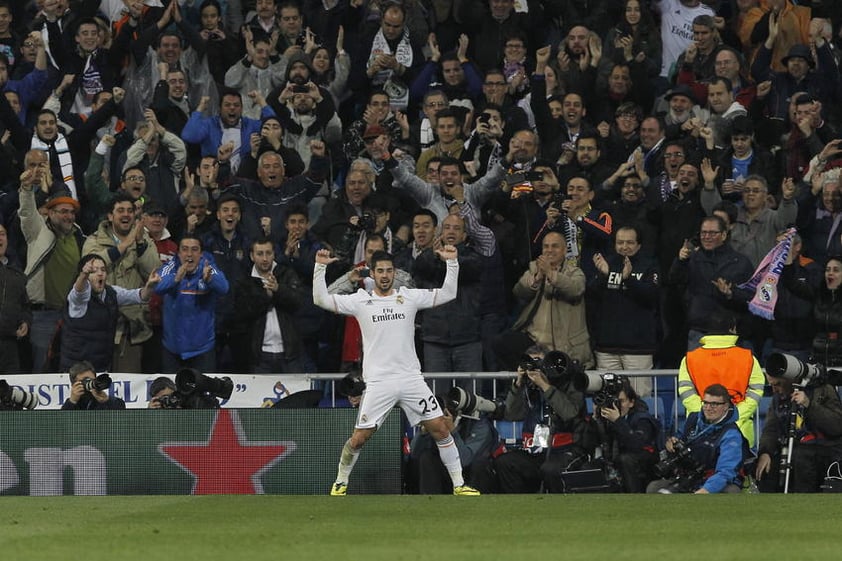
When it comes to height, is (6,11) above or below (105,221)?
above

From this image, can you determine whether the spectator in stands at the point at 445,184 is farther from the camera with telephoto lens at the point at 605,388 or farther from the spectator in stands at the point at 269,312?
the camera with telephoto lens at the point at 605,388

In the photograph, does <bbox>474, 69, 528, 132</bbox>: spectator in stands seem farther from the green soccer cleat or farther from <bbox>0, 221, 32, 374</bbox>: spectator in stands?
<bbox>0, 221, 32, 374</bbox>: spectator in stands

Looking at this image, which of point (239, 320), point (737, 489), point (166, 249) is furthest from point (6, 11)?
point (737, 489)

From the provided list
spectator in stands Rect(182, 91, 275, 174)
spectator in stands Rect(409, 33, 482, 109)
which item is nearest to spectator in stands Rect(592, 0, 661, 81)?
spectator in stands Rect(409, 33, 482, 109)

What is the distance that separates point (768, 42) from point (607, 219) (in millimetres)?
3775

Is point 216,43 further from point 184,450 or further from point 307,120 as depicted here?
point 184,450

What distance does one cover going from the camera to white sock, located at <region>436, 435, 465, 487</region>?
14.4 m

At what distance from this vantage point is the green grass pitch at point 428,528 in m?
10.1

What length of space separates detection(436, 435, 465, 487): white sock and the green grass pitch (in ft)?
2.81

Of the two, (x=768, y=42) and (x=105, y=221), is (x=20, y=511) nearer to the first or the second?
(x=105, y=221)

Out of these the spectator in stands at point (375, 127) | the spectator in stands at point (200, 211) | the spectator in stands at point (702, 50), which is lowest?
the spectator in stands at point (200, 211)

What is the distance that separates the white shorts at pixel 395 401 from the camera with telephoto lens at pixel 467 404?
39cm

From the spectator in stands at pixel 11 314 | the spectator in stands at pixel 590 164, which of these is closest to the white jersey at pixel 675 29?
the spectator in stands at pixel 590 164

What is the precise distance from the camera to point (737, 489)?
14.2 m
